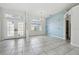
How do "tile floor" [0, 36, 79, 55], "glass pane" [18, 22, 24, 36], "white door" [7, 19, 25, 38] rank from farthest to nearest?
1. "glass pane" [18, 22, 24, 36]
2. "white door" [7, 19, 25, 38]
3. "tile floor" [0, 36, 79, 55]

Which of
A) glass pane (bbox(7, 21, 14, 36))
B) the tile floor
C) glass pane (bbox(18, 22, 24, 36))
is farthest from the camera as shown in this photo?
glass pane (bbox(18, 22, 24, 36))

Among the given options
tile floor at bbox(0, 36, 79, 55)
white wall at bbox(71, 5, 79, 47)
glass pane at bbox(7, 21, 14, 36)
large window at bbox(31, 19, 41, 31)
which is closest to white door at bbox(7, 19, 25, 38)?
glass pane at bbox(7, 21, 14, 36)

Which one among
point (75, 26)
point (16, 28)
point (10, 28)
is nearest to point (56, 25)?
point (16, 28)

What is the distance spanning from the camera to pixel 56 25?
943 centimetres

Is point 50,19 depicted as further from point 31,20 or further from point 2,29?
point 2,29

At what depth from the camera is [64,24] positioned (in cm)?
808

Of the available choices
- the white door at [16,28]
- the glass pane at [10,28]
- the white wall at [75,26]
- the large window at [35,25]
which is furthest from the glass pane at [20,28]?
the white wall at [75,26]

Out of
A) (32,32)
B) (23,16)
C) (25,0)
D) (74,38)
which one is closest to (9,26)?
(23,16)

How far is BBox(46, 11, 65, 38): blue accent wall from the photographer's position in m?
8.44

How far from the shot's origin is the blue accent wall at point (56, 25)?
844 cm

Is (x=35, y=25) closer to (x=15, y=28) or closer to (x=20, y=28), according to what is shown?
(x=20, y=28)

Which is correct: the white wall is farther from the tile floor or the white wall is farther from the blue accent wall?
the blue accent wall

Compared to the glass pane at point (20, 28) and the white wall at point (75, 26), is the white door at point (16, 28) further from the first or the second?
the white wall at point (75, 26)

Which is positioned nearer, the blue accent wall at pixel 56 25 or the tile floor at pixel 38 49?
the tile floor at pixel 38 49
